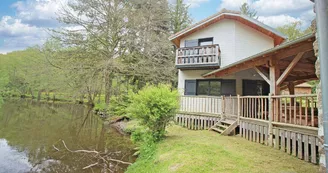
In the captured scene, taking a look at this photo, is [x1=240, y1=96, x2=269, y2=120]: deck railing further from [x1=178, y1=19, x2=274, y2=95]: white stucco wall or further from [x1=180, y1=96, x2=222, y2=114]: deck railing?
[x1=178, y1=19, x2=274, y2=95]: white stucco wall

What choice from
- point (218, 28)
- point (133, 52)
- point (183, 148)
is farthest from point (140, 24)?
point (183, 148)

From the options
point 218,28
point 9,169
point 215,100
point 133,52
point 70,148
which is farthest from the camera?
point 133,52

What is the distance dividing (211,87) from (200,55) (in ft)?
6.87

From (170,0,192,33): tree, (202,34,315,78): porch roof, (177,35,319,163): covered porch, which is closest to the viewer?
(177,35,319,163): covered porch

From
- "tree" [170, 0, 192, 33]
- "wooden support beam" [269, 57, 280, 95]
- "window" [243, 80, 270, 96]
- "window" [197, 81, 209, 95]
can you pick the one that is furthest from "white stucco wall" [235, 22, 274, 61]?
"tree" [170, 0, 192, 33]

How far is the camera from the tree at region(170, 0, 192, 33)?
803 inches

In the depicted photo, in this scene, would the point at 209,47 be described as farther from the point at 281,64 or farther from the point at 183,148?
the point at 183,148

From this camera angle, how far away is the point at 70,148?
9508mm

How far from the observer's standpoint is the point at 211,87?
493 inches

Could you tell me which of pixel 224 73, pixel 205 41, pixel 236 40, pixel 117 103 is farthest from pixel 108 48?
pixel 224 73

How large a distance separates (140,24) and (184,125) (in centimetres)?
977

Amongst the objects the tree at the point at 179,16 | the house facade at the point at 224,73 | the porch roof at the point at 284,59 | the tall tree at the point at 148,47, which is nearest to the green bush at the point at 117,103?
the tall tree at the point at 148,47

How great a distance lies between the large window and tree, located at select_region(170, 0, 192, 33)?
8977 millimetres

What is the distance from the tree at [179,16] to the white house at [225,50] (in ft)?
24.7
